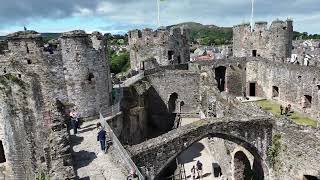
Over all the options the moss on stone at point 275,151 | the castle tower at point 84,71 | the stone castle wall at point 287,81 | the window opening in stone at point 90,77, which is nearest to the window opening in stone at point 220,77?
the stone castle wall at point 287,81

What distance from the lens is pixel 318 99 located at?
2475cm

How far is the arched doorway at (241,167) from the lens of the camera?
16.9 m

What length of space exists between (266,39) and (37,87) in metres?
22.2

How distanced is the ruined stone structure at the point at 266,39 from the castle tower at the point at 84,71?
1901 cm

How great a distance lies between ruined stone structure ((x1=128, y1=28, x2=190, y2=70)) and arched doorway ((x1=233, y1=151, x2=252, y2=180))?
42.7ft

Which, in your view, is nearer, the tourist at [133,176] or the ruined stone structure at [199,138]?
the tourist at [133,176]

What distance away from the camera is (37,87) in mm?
16219

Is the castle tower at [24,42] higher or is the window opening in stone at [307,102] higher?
the castle tower at [24,42]

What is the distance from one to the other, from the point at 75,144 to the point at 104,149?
163 centimetres

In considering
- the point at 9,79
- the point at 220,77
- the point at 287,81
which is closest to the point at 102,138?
the point at 9,79

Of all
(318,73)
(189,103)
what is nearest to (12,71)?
(189,103)

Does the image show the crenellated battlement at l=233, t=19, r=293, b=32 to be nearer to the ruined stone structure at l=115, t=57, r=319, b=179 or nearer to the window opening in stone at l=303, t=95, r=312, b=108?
the ruined stone structure at l=115, t=57, r=319, b=179

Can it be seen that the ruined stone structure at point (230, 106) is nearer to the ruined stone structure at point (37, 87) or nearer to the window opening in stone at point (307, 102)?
the window opening in stone at point (307, 102)

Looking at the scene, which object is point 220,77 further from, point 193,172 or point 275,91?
point 193,172
